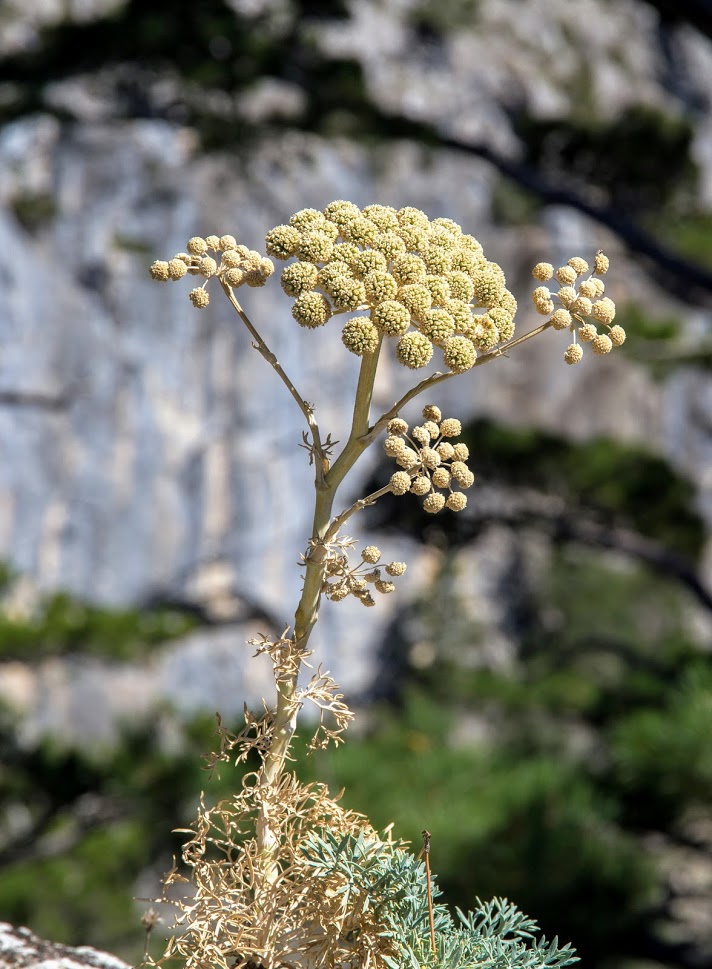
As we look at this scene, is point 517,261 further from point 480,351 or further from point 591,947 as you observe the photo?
point 480,351

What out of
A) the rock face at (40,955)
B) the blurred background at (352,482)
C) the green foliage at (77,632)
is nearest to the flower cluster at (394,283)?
the rock face at (40,955)

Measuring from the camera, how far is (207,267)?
524 millimetres

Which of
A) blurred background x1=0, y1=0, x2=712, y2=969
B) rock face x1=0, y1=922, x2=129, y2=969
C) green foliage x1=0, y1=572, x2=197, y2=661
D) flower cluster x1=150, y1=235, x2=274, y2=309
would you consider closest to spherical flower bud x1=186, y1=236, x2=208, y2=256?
flower cluster x1=150, y1=235, x2=274, y2=309

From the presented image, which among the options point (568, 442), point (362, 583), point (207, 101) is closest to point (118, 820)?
point (568, 442)

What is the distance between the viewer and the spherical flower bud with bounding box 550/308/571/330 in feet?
1.66

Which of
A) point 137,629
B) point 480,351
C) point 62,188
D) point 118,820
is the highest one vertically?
point 62,188

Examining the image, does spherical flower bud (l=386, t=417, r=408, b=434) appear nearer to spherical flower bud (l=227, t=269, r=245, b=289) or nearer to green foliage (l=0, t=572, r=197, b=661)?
spherical flower bud (l=227, t=269, r=245, b=289)

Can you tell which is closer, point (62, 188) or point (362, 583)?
point (362, 583)

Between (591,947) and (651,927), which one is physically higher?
(651,927)

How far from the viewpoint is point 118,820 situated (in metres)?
2.90

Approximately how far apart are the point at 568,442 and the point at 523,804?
1.11 m

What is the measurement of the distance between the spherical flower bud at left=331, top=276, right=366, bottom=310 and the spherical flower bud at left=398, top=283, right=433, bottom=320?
0.06ft

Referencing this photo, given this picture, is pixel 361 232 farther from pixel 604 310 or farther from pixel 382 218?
pixel 604 310

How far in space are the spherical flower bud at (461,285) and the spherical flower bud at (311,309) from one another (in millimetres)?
68
